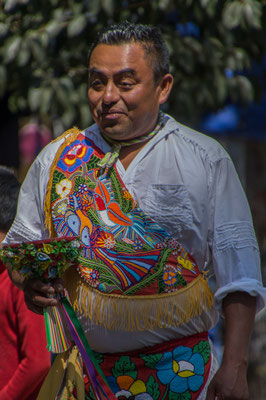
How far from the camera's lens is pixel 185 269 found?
8.77 feet

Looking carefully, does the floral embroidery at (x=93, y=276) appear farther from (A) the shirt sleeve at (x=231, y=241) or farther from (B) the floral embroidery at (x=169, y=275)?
(A) the shirt sleeve at (x=231, y=241)

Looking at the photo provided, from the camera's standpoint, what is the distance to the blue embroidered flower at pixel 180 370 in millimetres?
2650

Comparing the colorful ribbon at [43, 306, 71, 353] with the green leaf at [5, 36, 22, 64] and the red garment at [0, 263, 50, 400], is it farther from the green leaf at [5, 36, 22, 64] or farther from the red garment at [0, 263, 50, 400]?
the green leaf at [5, 36, 22, 64]

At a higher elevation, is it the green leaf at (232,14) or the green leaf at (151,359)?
the green leaf at (232,14)

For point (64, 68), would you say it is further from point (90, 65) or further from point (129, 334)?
point (129, 334)

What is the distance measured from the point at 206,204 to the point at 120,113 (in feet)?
1.53

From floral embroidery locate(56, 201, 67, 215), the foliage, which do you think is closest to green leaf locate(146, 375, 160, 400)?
floral embroidery locate(56, 201, 67, 215)

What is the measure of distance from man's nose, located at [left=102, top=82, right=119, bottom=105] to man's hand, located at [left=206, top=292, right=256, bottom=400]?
2.71 ft

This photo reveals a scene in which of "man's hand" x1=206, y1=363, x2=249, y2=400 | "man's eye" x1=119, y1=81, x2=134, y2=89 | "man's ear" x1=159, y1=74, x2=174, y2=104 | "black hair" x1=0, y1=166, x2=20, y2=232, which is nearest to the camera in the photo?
"man's hand" x1=206, y1=363, x2=249, y2=400

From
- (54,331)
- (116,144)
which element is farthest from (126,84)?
(54,331)

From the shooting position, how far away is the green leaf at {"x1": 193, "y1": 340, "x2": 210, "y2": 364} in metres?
2.70

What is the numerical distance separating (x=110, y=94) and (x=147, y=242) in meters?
0.57

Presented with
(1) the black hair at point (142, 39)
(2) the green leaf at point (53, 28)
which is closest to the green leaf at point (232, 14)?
(2) the green leaf at point (53, 28)

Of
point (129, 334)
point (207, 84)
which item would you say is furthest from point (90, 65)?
point (207, 84)
